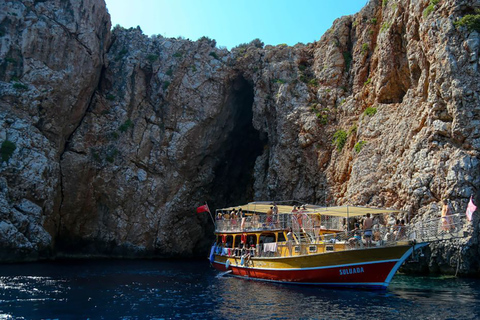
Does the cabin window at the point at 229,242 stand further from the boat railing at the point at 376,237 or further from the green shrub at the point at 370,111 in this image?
the green shrub at the point at 370,111

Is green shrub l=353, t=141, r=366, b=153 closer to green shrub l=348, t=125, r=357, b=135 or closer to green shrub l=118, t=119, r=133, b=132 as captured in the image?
green shrub l=348, t=125, r=357, b=135

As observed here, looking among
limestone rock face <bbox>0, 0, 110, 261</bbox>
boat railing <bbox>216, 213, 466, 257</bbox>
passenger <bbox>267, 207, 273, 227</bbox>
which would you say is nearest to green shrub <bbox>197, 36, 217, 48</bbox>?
limestone rock face <bbox>0, 0, 110, 261</bbox>

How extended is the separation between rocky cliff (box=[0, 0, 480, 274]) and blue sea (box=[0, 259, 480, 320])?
791 centimetres

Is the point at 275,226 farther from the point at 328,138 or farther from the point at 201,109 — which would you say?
the point at 201,109

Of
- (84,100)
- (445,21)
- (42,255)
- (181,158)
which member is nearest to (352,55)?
(445,21)

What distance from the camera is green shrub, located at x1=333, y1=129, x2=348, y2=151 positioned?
3572 cm

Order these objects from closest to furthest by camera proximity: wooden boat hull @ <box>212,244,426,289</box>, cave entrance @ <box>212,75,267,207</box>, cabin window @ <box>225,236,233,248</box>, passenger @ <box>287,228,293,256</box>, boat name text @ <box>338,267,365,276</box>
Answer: wooden boat hull @ <box>212,244,426,289</box>, boat name text @ <box>338,267,365,276</box>, passenger @ <box>287,228,293,256</box>, cabin window @ <box>225,236,233,248</box>, cave entrance @ <box>212,75,267,207</box>

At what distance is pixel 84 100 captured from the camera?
137 feet

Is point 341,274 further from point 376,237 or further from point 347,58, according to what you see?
point 347,58

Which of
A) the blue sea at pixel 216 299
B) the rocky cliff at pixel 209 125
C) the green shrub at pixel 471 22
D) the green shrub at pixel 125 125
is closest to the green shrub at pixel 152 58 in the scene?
the rocky cliff at pixel 209 125

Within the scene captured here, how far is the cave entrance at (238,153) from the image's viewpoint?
46.3m

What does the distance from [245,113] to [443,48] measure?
24.9m

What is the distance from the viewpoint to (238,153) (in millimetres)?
48719

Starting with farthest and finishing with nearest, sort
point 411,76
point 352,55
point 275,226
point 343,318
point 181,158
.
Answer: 1. point 181,158
2. point 352,55
3. point 411,76
4. point 275,226
5. point 343,318
